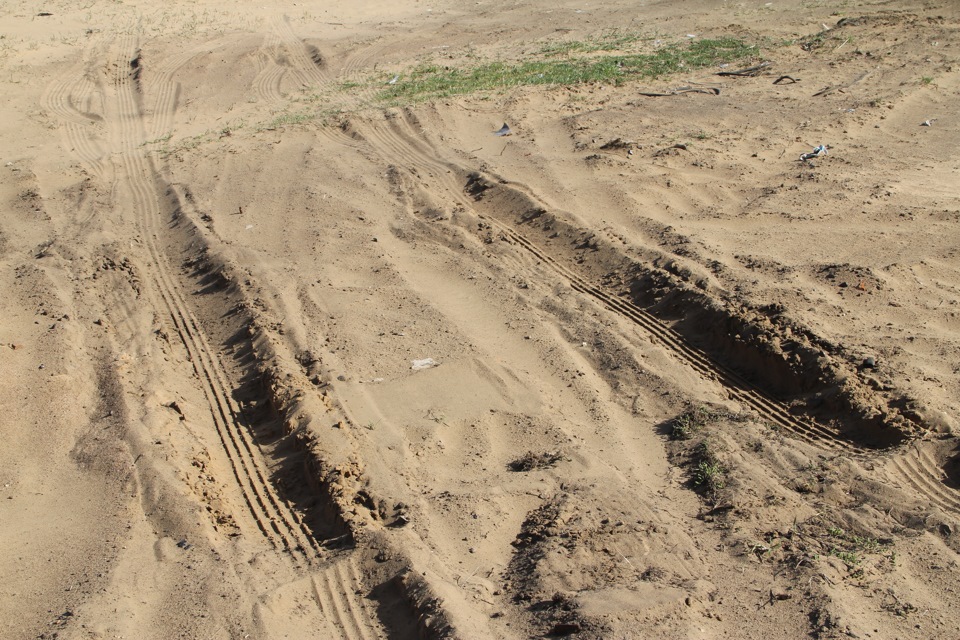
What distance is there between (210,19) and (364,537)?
1679 cm

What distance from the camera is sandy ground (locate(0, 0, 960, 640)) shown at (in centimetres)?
476

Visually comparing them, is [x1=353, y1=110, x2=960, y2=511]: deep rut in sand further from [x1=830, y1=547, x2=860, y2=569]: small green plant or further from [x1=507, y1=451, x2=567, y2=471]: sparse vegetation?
[x1=507, y1=451, x2=567, y2=471]: sparse vegetation

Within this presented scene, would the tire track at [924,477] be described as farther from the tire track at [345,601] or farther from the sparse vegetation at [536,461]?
the tire track at [345,601]

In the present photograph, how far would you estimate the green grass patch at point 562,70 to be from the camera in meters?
13.7

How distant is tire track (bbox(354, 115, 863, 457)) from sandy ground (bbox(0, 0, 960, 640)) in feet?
0.12

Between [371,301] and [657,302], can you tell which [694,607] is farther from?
[371,301]

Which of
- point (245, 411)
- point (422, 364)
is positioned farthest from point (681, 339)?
point (245, 411)

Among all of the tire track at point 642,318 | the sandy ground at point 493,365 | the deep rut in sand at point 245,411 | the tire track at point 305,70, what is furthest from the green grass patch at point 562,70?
the deep rut in sand at point 245,411

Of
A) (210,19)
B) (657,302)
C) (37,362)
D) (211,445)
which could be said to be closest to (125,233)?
(37,362)

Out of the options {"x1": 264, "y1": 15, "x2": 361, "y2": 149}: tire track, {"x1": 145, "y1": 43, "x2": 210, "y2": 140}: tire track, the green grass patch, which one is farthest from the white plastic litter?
{"x1": 145, "y1": 43, "x2": 210, "y2": 140}: tire track

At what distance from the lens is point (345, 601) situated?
4766 mm

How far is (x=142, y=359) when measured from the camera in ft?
23.7

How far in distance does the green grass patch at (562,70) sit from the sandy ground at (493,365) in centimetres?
46

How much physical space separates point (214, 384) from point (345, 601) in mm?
2867
